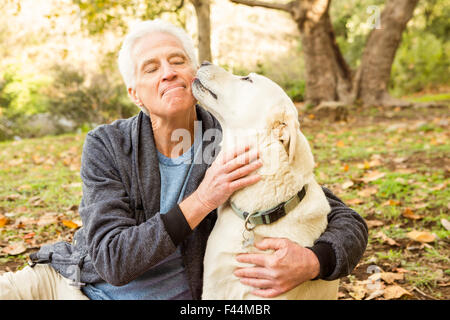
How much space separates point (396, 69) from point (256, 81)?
1673 centimetres

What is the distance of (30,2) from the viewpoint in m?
15.3

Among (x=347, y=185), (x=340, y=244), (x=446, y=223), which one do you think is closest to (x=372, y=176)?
(x=347, y=185)

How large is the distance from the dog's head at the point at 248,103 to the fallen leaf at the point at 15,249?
2.06 m

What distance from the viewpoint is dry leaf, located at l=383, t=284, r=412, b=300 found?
2.50m

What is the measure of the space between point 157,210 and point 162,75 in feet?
2.27

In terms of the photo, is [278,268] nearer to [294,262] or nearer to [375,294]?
[294,262]

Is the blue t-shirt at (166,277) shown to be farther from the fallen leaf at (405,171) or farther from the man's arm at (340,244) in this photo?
the fallen leaf at (405,171)

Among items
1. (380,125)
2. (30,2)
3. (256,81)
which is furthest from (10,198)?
(30,2)

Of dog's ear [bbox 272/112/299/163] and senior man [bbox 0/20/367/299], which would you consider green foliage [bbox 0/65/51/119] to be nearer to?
senior man [bbox 0/20/367/299]

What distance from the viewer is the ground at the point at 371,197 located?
9.21 ft

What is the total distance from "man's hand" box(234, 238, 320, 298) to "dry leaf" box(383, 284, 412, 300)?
1038 millimetres

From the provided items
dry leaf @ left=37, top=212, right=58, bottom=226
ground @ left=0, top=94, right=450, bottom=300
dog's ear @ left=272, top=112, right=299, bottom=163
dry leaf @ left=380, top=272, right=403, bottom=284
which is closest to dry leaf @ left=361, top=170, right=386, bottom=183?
ground @ left=0, top=94, right=450, bottom=300

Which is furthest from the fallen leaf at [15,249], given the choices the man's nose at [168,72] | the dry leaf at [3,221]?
the man's nose at [168,72]

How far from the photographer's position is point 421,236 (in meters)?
3.20
